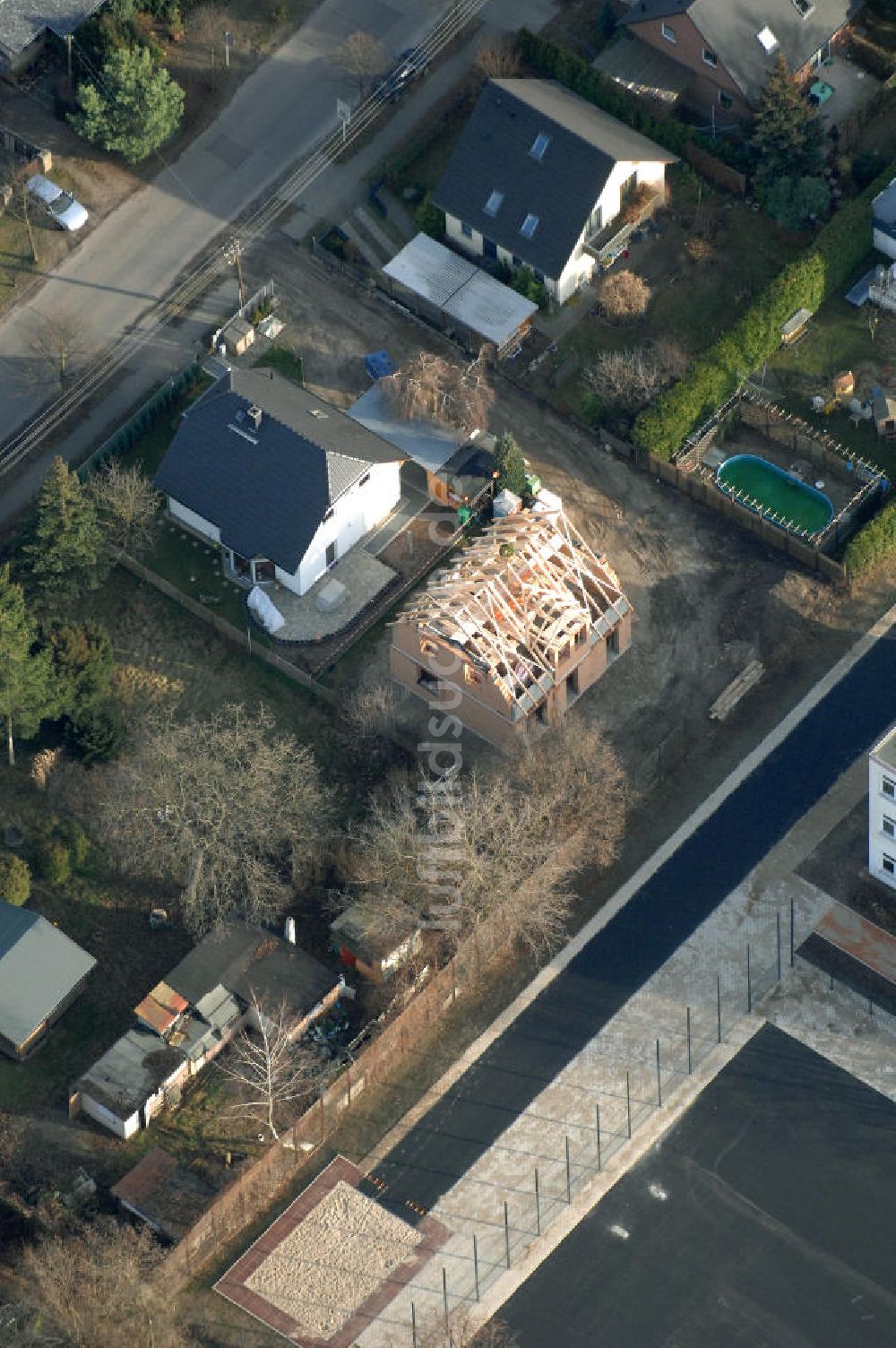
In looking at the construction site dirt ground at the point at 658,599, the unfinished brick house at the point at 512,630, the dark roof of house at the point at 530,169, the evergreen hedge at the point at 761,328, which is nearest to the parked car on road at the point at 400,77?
the dark roof of house at the point at 530,169

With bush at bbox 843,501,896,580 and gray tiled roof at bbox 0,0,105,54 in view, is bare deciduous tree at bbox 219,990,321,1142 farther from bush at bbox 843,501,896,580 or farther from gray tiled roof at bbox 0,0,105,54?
gray tiled roof at bbox 0,0,105,54

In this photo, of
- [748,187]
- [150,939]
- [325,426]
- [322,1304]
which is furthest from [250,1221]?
[748,187]

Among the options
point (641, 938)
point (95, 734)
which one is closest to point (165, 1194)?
point (95, 734)

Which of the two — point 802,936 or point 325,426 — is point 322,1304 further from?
point 325,426

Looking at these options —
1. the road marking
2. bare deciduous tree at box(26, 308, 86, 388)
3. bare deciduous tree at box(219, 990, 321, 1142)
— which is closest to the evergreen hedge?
the road marking

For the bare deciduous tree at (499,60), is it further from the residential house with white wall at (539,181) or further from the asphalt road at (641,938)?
the asphalt road at (641,938)

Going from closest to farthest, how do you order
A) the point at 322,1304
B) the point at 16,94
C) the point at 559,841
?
the point at 322,1304 < the point at 559,841 < the point at 16,94

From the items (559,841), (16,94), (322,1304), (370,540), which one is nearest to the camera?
(322,1304)
